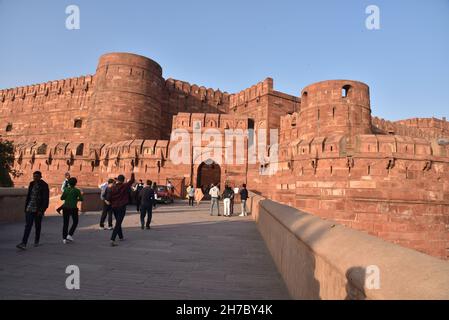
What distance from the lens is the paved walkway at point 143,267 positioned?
3.02 m

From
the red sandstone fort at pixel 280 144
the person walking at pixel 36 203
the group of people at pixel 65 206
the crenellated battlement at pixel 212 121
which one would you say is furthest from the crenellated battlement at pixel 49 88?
the person walking at pixel 36 203

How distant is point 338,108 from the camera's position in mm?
19219

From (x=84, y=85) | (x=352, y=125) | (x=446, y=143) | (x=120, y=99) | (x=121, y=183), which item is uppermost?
(x=84, y=85)

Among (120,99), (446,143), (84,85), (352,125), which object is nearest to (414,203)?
(446,143)

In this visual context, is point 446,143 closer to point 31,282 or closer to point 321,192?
point 321,192

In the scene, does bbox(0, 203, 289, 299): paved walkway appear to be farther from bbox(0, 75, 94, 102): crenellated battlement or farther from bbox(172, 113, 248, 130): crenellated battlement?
bbox(0, 75, 94, 102): crenellated battlement

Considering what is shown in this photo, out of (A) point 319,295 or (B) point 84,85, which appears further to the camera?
(B) point 84,85

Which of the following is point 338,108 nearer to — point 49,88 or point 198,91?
point 198,91

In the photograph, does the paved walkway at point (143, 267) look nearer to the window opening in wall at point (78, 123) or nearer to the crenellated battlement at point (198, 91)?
the crenellated battlement at point (198, 91)

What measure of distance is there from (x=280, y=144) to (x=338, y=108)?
→ 16.1 ft

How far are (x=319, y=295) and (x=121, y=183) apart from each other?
5.20m
